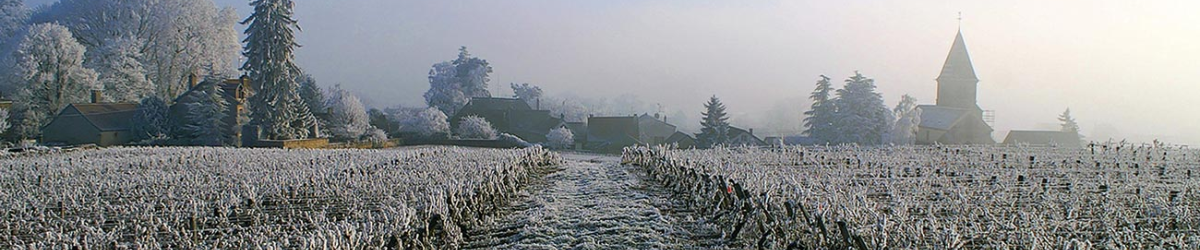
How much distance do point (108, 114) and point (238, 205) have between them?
38.1 metres

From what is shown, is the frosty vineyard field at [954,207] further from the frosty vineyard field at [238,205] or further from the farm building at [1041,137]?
the farm building at [1041,137]

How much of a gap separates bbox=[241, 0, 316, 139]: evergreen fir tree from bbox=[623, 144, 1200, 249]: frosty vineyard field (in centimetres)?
2157

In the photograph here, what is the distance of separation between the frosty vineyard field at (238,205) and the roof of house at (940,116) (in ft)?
162

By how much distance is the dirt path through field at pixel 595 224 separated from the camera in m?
9.38

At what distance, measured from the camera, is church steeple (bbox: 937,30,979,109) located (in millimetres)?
65125

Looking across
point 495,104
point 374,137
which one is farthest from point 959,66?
point 374,137

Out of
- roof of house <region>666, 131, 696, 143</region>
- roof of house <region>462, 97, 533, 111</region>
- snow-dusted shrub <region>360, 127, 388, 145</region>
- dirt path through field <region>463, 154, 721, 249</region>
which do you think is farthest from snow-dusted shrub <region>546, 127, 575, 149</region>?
dirt path through field <region>463, 154, 721, 249</region>

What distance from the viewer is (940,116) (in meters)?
61.2

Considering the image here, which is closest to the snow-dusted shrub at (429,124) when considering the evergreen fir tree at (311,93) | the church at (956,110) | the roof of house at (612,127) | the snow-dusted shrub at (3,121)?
the evergreen fir tree at (311,93)

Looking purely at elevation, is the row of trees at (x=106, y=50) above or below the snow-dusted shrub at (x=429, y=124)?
above

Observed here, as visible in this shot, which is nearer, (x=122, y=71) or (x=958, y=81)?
(x=122, y=71)

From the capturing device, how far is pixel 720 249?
896cm

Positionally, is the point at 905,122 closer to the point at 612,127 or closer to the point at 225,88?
the point at 612,127

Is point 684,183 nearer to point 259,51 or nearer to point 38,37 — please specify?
point 259,51
